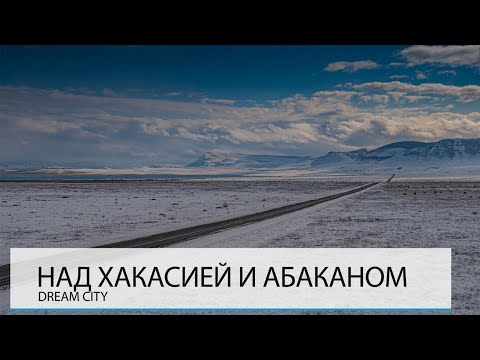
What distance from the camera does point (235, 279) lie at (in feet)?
34.7

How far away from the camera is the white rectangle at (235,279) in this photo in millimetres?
8617

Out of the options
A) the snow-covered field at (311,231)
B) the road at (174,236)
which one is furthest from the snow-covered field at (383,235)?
the road at (174,236)

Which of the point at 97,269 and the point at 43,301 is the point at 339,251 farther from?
the point at 43,301

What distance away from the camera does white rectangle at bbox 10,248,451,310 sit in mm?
8617

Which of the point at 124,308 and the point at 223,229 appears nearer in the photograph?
the point at 124,308
